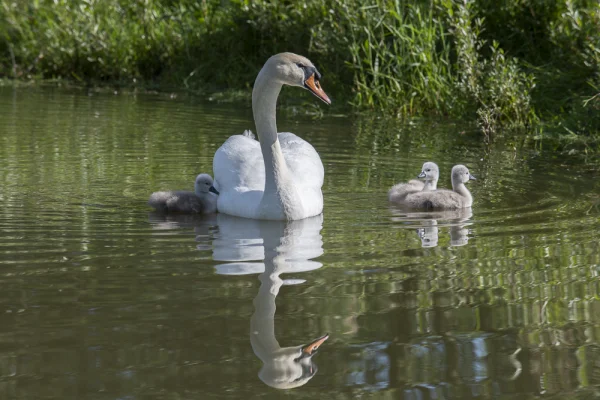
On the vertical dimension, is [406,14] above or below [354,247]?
A: above

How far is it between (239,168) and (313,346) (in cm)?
365

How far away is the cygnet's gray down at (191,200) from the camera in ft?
24.1

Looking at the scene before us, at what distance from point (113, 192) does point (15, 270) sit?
256 centimetres

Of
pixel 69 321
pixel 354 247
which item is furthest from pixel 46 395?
pixel 354 247

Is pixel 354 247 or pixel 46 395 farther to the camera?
pixel 354 247

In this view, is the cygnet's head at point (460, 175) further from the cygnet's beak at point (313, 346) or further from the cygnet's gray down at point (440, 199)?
the cygnet's beak at point (313, 346)

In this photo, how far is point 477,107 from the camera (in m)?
12.2

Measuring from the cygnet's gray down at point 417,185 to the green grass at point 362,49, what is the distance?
10.7 feet

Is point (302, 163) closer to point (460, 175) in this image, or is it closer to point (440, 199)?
point (440, 199)

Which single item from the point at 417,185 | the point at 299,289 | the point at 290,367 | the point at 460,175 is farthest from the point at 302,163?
the point at 290,367

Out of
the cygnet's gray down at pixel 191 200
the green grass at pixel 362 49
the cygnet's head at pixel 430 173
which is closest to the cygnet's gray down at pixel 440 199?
the cygnet's head at pixel 430 173

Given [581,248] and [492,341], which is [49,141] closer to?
[581,248]

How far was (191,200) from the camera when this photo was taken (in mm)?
7430

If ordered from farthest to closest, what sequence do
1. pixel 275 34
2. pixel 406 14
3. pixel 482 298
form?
pixel 275 34 < pixel 406 14 < pixel 482 298
